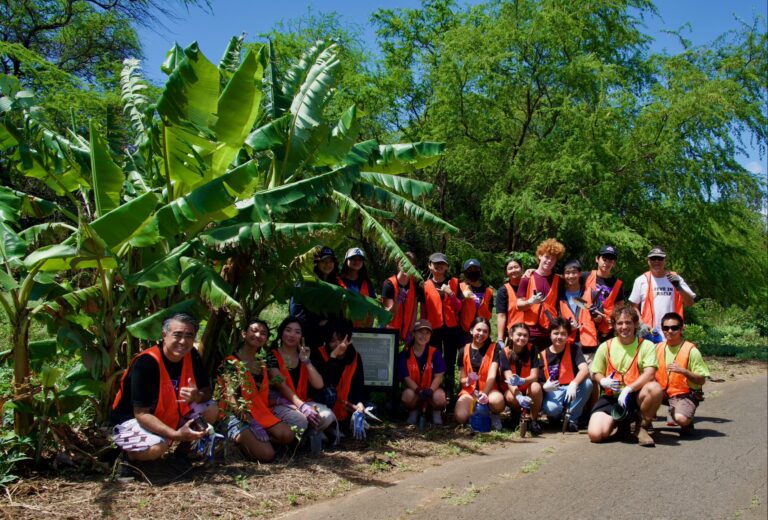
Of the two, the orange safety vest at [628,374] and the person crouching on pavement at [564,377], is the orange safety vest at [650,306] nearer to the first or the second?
the orange safety vest at [628,374]

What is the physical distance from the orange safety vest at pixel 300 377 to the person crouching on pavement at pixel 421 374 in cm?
147

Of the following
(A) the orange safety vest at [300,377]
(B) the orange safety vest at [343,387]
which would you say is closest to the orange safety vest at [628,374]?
(B) the orange safety vest at [343,387]

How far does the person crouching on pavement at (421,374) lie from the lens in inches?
314

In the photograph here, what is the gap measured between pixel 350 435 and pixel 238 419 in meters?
1.59

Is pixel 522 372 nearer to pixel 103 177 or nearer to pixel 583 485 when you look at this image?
pixel 583 485

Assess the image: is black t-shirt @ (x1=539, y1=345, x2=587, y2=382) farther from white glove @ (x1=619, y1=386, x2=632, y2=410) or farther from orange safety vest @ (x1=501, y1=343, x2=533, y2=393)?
white glove @ (x1=619, y1=386, x2=632, y2=410)

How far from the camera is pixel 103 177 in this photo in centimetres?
591

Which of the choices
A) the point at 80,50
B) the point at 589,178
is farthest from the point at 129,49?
the point at 589,178

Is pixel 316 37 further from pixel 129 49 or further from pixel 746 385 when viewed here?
pixel 746 385

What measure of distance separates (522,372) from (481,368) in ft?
1.54

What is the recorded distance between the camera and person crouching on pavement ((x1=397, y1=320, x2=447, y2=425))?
797 cm

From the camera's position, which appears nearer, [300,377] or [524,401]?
[300,377]

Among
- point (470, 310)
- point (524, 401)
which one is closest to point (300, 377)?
point (524, 401)

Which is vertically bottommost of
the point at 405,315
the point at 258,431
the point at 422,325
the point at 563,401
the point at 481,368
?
the point at 258,431
